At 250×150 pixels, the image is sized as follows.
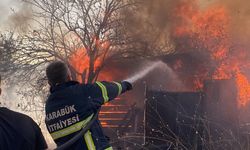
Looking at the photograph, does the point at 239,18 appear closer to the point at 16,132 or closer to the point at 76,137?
the point at 76,137

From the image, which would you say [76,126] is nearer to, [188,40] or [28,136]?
[28,136]

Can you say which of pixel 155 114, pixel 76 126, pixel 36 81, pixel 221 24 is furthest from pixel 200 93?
pixel 36 81

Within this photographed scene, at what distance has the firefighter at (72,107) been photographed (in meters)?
3.25

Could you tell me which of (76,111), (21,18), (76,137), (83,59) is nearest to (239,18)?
(83,59)

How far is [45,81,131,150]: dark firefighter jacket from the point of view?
3.25 metres

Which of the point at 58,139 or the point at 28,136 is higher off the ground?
the point at 28,136

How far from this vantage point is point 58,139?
334 centimetres

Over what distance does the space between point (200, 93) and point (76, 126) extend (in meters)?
3.85

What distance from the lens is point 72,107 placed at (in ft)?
10.7

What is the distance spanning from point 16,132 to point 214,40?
9.95 metres

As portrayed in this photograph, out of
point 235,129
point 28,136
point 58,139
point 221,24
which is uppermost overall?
point 221,24

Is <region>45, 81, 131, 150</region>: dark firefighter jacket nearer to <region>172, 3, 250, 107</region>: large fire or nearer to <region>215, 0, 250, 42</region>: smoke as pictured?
<region>172, 3, 250, 107</region>: large fire

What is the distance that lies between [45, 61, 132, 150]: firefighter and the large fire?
7625mm

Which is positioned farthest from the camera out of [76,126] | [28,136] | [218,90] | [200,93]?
[218,90]
